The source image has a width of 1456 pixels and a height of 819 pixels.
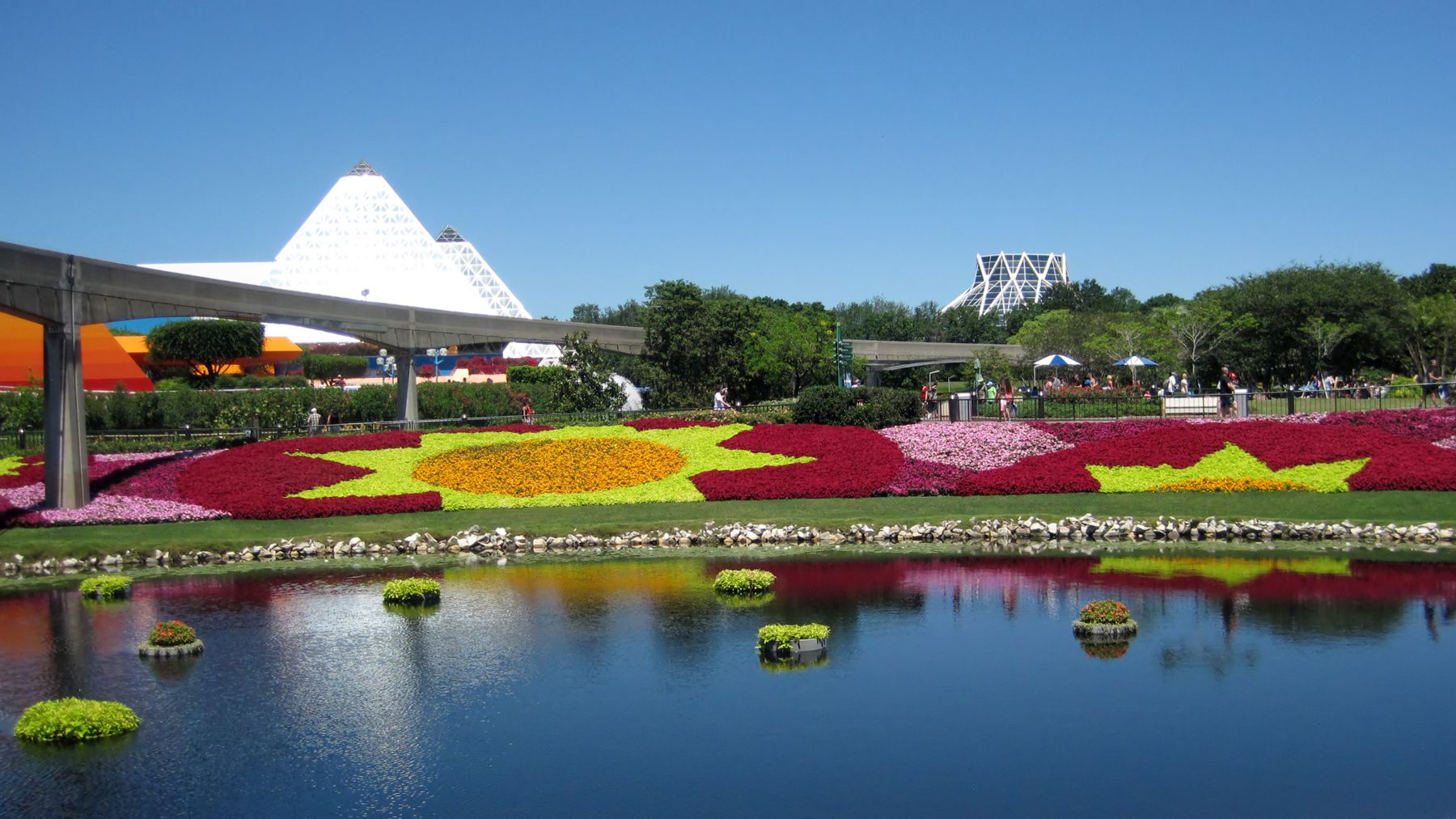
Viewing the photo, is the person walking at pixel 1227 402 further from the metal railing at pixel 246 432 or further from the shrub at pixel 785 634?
the shrub at pixel 785 634

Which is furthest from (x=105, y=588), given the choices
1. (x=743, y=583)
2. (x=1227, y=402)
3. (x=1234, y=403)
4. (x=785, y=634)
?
(x=1227, y=402)

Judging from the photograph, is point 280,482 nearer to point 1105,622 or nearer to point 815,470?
point 815,470

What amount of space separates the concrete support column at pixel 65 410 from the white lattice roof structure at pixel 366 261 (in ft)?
263

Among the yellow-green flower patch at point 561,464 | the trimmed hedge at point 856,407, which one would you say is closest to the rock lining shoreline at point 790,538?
the yellow-green flower patch at point 561,464

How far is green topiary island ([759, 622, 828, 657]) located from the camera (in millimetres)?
17578

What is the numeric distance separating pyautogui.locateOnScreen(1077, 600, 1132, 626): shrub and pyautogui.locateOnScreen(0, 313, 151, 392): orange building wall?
49.9m

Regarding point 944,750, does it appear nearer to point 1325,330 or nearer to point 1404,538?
point 1404,538

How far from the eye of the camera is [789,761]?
44.6ft

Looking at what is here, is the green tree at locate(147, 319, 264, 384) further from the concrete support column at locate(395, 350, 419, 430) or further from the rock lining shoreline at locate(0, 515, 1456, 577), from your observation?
the rock lining shoreline at locate(0, 515, 1456, 577)

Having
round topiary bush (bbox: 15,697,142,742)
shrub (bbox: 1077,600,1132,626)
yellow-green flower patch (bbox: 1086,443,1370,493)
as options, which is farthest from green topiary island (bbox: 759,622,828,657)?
yellow-green flower patch (bbox: 1086,443,1370,493)

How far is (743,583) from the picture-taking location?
21781mm

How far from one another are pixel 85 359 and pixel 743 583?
56.6 meters

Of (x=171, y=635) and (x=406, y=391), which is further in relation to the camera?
(x=406, y=391)

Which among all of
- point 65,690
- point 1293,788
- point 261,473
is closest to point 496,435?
point 261,473
